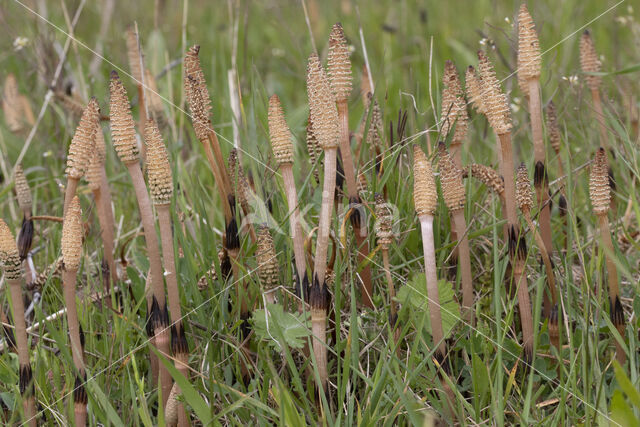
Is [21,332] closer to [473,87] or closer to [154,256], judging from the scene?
[154,256]

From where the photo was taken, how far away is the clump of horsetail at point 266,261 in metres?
1.69

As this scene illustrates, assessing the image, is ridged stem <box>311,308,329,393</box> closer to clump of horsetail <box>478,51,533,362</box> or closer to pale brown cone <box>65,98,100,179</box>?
clump of horsetail <box>478,51,533,362</box>

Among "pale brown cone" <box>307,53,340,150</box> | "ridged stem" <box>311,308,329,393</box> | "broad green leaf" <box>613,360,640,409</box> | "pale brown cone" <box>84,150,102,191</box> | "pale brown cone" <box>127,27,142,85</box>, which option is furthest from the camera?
"pale brown cone" <box>127,27,142,85</box>

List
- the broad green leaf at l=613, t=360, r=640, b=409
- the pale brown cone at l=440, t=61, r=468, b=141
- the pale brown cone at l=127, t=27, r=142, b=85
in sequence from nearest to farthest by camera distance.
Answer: the broad green leaf at l=613, t=360, r=640, b=409 → the pale brown cone at l=440, t=61, r=468, b=141 → the pale brown cone at l=127, t=27, r=142, b=85

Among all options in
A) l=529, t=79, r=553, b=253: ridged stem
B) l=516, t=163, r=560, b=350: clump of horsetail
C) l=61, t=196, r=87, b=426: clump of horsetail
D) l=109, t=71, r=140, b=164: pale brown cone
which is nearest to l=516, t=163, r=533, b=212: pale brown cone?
l=516, t=163, r=560, b=350: clump of horsetail

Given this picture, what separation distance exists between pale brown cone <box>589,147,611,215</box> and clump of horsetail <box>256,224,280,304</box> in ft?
2.40

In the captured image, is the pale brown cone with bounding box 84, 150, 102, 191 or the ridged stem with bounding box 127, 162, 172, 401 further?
the pale brown cone with bounding box 84, 150, 102, 191

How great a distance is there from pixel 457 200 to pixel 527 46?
0.38 m

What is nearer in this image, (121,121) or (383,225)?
(121,121)

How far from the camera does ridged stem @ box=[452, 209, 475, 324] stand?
1.66 metres

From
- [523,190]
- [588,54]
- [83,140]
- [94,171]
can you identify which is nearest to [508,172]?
[523,190]

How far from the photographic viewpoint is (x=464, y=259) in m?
1.71

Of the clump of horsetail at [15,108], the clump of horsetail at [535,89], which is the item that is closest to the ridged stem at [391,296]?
the clump of horsetail at [535,89]

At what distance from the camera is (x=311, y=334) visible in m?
1.48
